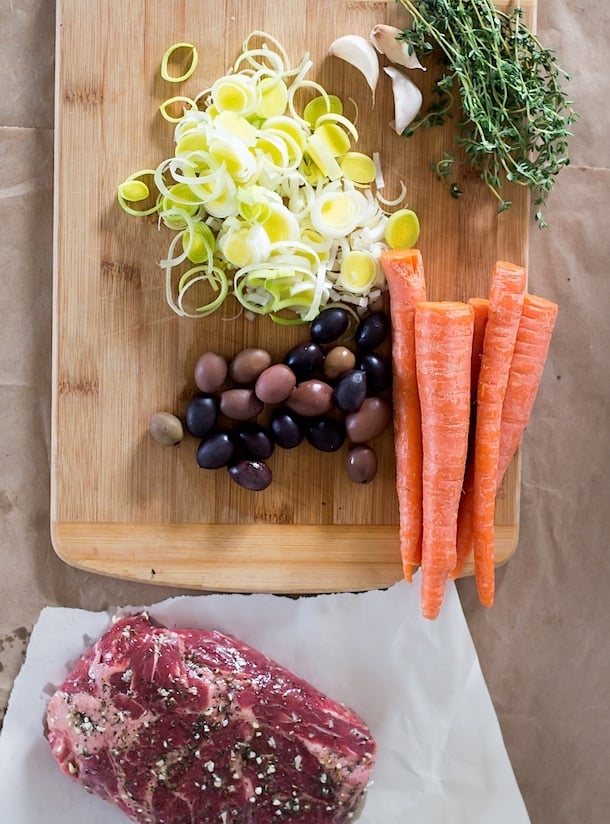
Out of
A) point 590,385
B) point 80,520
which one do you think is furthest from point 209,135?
point 590,385

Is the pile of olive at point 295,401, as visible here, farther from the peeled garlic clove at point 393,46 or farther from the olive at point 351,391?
the peeled garlic clove at point 393,46

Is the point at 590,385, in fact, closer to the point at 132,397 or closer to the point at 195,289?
the point at 195,289

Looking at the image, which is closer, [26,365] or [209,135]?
[209,135]

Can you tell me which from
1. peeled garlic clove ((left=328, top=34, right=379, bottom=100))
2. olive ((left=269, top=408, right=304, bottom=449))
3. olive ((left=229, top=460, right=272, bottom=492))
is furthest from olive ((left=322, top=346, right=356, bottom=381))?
peeled garlic clove ((left=328, top=34, right=379, bottom=100))

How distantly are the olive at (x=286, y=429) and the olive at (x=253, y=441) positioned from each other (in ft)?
0.07

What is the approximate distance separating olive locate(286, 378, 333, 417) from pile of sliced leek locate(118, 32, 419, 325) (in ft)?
0.46

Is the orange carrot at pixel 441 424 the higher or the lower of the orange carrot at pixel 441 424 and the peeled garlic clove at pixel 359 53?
the lower

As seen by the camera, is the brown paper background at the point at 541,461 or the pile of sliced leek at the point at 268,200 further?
the brown paper background at the point at 541,461

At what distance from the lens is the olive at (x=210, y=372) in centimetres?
147

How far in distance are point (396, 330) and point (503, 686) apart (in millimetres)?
856

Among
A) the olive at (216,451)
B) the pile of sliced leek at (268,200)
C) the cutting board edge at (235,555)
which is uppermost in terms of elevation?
the pile of sliced leek at (268,200)

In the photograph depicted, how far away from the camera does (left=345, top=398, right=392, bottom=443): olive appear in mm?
1478

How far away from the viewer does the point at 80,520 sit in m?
1.55

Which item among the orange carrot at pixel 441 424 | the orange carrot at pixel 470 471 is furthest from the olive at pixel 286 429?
the orange carrot at pixel 470 471
